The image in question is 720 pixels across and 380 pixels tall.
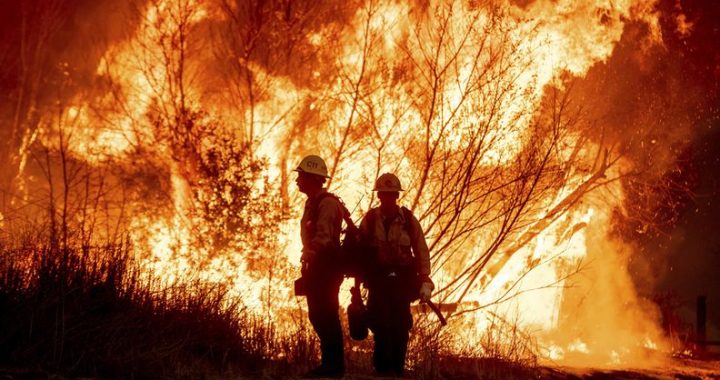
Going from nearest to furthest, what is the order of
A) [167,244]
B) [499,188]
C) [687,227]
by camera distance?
[499,188] → [167,244] → [687,227]

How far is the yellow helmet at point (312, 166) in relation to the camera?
25.5 ft

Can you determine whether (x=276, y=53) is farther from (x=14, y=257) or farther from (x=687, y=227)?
(x=687, y=227)

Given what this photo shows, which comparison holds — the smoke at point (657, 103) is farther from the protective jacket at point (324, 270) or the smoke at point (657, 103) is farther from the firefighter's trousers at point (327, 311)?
the firefighter's trousers at point (327, 311)

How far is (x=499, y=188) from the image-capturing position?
1073cm

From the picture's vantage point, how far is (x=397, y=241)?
26.5 feet

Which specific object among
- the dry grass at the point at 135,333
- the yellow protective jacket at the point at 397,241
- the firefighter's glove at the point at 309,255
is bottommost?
the dry grass at the point at 135,333

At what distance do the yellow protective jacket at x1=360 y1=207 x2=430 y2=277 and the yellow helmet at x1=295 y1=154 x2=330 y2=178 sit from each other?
2.44ft

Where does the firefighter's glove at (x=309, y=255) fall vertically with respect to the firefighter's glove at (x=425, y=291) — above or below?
above

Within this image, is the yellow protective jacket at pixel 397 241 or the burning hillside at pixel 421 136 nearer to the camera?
the yellow protective jacket at pixel 397 241

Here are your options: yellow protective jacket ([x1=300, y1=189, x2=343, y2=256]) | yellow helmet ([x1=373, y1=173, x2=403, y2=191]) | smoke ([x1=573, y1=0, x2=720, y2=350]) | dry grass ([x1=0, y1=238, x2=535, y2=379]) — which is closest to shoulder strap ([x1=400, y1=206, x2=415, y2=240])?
yellow helmet ([x1=373, y1=173, x2=403, y2=191])

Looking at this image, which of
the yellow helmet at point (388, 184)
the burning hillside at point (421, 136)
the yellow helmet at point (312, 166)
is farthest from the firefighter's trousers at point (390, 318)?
Answer: the burning hillside at point (421, 136)

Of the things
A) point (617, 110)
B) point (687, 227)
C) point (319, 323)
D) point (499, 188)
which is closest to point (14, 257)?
point (319, 323)

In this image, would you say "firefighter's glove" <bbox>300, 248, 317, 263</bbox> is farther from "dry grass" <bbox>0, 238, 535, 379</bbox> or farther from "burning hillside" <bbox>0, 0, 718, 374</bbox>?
"burning hillside" <bbox>0, 0, 718, 374</bbox>

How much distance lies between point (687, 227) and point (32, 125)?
18.9 meters
